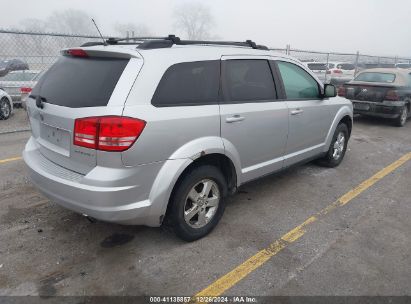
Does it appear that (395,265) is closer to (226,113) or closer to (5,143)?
(226,113)

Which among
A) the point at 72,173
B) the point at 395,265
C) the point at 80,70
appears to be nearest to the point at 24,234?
the point at 72,173

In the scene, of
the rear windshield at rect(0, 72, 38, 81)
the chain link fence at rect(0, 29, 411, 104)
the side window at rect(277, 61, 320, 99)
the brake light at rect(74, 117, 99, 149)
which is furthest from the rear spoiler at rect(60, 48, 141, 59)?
the rear windshield at rect(0, 72, 38, 81)

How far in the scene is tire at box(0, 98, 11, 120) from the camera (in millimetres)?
9211

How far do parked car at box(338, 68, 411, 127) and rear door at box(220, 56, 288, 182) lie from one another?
585 cm

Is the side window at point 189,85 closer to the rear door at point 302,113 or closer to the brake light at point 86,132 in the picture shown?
the brake light at point 86,132

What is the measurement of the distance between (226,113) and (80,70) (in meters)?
1.34

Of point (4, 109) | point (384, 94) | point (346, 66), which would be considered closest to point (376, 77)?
point (384, 94)

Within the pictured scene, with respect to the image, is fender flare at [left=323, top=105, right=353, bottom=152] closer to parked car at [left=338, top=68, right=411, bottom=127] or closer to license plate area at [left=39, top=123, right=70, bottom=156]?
license plate area at [left=39, top=123, right=70, bottom=156]

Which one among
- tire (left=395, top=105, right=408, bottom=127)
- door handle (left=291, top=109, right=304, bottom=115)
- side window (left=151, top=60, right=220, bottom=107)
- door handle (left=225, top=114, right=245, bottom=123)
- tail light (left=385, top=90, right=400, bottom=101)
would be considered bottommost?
tire (left=395, top=105, right=408, bottom=127)

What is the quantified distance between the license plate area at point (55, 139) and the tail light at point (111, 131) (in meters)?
0.28

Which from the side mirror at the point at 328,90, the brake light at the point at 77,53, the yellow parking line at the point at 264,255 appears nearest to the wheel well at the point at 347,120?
the side mirror at the point at 328,90

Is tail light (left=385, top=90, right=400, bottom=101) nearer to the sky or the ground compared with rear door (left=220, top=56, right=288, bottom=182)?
nearer to the ground

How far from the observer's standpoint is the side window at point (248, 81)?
134 inches

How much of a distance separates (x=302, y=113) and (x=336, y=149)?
5.16ft
